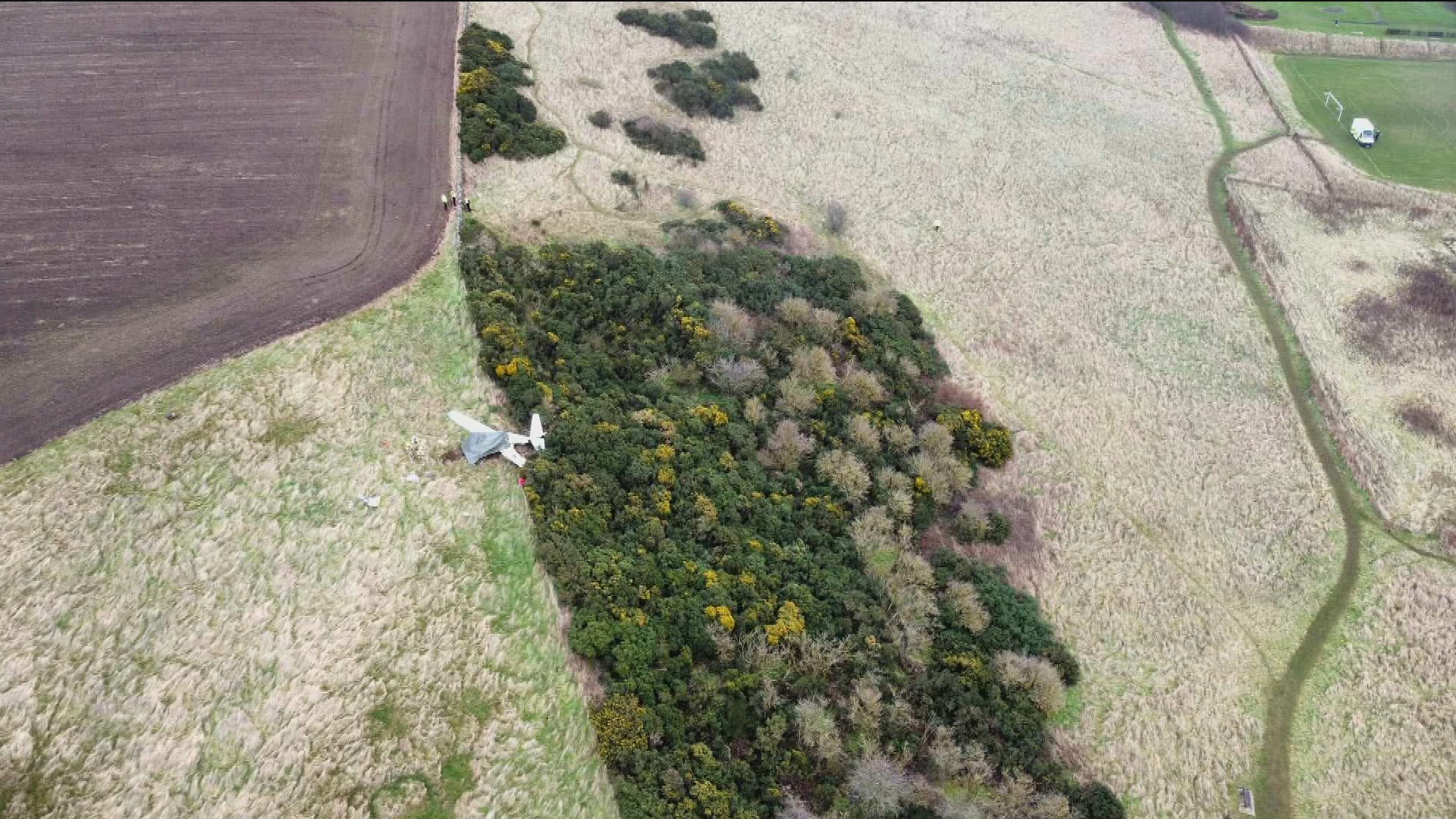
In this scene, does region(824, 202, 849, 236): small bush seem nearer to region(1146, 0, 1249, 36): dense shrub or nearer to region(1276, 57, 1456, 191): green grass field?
region(1276, 57, 1456, 191): green grass field

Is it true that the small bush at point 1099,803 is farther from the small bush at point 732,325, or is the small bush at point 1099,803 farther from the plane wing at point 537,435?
the small bush at point 732,325

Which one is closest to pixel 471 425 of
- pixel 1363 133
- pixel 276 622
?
pixel 276 622

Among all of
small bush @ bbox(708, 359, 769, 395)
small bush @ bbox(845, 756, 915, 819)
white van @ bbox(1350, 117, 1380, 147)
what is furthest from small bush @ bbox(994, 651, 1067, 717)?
white van @ bbox(1350, 117, 1380, 147)

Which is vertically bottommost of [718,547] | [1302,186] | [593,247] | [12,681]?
[12,681]

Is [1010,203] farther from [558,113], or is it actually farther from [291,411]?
[291,411]

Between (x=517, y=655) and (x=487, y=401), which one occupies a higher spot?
(x=487, y=401)

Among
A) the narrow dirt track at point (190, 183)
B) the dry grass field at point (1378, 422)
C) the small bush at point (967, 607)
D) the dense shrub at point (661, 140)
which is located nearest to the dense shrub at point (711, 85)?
the dense shrub at point (661, 140)

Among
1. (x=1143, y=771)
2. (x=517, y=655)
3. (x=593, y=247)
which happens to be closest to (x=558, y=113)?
(x=593, y=247)
